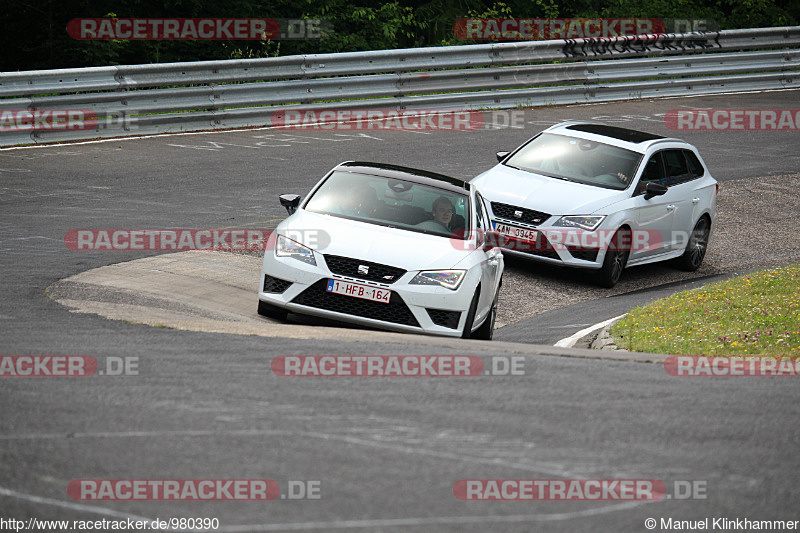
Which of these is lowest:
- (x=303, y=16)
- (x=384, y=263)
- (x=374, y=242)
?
(x=384, y=263)

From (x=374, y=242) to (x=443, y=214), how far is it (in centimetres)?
111

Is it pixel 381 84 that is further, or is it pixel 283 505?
pixel 381 84

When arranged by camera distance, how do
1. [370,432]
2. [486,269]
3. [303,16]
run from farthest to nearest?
[303,16], [486,269], [370,432]

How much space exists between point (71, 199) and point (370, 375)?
8205 millimetres

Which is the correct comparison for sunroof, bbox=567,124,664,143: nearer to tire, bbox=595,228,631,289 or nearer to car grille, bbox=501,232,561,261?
tire, bbox=595,228,631,289

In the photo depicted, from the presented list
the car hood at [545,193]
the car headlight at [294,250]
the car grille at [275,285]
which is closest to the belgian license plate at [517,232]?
the car hood at [545,193]

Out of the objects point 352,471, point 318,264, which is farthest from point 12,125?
point 352,471

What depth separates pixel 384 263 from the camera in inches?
340

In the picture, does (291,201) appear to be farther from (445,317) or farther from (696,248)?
(696,248)

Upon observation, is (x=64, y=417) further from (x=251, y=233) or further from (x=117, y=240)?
(x=251, y=233)

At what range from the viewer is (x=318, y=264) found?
8.68m

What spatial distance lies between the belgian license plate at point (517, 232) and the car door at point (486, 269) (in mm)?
1780

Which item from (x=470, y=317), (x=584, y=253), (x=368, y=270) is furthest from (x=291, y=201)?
(x=584, y=253)

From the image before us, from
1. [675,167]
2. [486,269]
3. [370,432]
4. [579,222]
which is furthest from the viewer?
[675,167]
